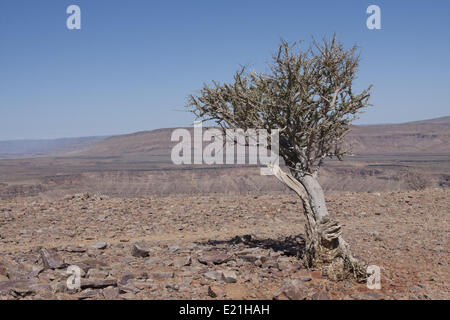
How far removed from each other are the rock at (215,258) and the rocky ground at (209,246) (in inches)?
0.9

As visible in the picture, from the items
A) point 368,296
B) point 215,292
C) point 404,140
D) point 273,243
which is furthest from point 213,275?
point 404,140

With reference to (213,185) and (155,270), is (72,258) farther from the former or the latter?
(213,185)

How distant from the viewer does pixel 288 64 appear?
773 centimetres

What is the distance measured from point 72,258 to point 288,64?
641 cm

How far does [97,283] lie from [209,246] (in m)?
3.61

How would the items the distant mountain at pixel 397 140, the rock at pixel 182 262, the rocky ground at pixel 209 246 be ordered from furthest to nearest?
the distant mountain at pixel 397 140 < the rock at pixel 182 262 < the rocky ground at pixel 209 246

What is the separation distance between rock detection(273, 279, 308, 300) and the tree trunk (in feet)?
3.11

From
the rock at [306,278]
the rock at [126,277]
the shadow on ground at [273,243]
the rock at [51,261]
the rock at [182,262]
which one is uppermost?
the rock at [51,261]

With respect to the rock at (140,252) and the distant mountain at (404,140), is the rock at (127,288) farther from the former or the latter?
the distant mountain at (404,140)

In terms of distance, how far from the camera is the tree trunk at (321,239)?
24.4ft

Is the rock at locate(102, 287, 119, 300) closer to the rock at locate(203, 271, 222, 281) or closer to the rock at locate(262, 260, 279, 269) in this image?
the rock at locate(203, 271, 222, 281)

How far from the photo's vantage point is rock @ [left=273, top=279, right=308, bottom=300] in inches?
253

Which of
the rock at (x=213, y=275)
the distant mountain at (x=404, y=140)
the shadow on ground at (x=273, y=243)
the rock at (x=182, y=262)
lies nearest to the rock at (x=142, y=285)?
the rock at (x=213, y=275)
